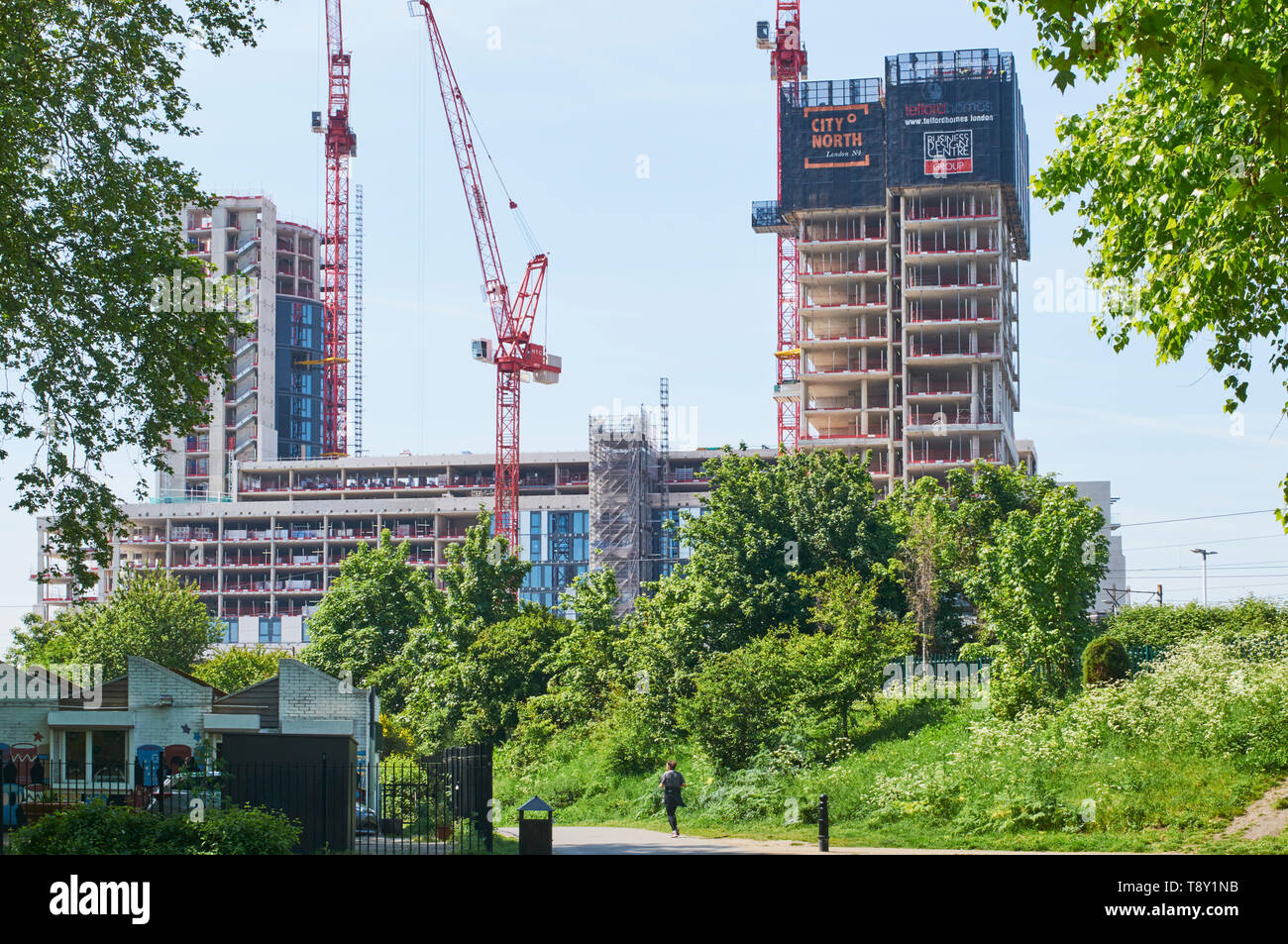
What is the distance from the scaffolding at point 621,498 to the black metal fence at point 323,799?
103572mm

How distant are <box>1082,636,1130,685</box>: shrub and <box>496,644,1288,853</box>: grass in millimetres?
976

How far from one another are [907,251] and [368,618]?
6397cm

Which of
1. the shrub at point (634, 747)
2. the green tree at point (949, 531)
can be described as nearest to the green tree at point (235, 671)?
the shrub at point (634, 747)

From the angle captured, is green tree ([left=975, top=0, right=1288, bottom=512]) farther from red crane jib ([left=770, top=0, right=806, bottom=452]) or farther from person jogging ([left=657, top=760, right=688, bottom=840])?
red crane jib ([left=770, top=0, right=806, bottom=452])

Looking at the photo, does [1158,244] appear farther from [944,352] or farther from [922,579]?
[944,352]

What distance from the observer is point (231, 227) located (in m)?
166

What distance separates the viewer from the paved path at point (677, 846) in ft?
76.8

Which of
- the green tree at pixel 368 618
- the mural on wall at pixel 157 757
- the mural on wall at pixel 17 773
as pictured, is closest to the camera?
the mural on wall at pixel 17 773

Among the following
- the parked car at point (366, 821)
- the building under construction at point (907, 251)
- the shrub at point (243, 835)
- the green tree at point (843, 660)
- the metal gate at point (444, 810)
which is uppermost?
the building under construction at point (907, 251)

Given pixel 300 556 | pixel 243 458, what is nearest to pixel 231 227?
pixel 243 458

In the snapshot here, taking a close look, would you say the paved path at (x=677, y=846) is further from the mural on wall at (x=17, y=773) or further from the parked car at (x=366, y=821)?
the mural on wall at (x=17, y=773)

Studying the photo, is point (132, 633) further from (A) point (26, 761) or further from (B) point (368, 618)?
(A) point (26, 761)

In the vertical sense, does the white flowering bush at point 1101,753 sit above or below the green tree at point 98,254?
below
